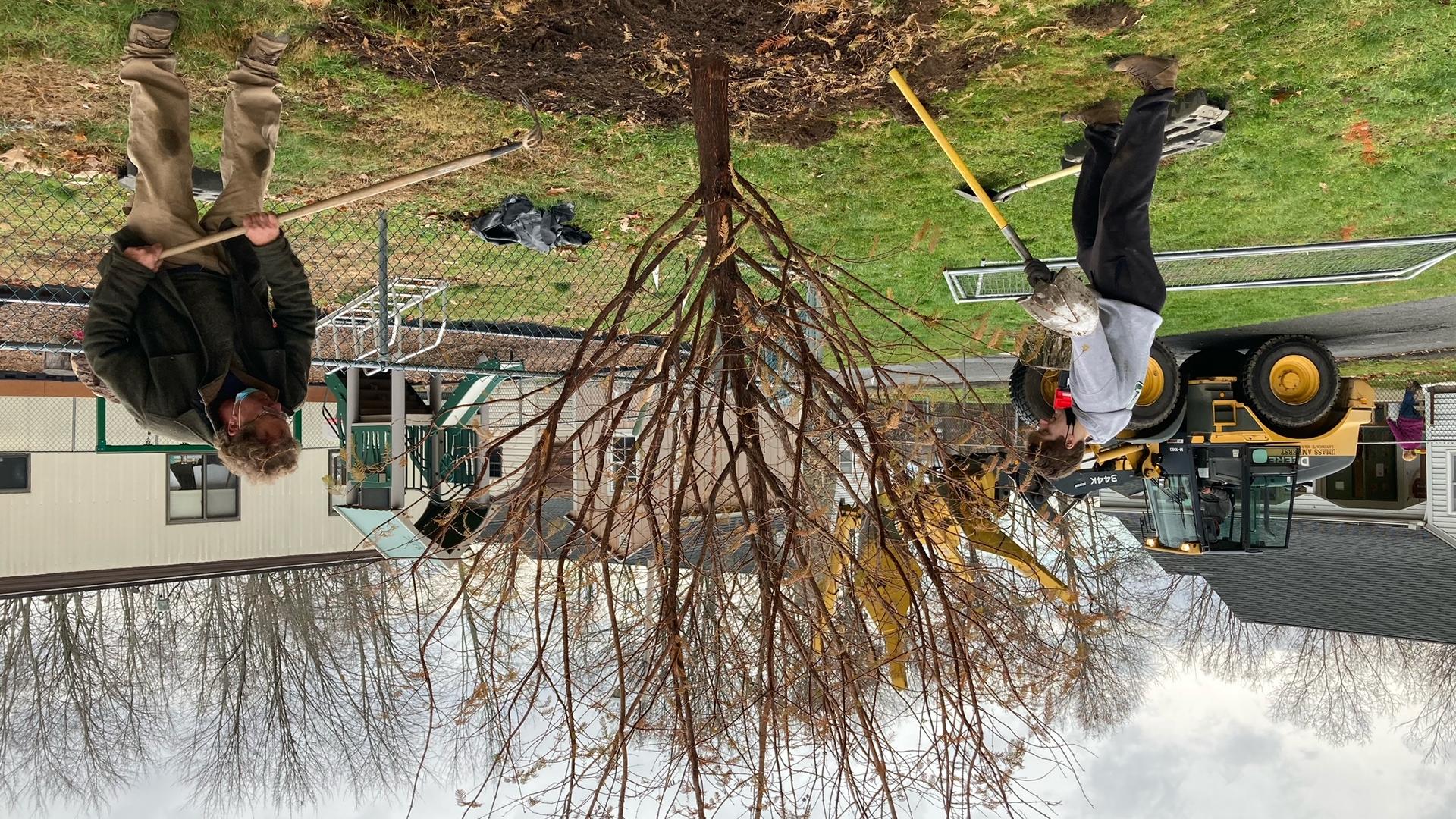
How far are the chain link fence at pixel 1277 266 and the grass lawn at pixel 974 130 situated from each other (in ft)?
0.56

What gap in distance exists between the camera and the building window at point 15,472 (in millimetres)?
10945

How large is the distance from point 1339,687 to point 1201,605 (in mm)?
4131

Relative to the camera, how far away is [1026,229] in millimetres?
6238

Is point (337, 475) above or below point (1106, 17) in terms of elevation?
below

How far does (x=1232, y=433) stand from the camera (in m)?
6.60

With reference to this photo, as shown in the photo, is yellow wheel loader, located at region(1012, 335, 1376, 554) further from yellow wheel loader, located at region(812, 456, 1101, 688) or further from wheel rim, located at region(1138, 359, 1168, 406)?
yellow wheel loader, located at region(812, 456, 1101, 688)

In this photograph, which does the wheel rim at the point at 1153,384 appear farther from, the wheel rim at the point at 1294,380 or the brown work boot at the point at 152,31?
the brown work boot at the point at 152,31

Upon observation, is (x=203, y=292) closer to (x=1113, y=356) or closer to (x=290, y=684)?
(x=1113, y=356)

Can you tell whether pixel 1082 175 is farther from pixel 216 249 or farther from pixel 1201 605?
pixel 1201 605

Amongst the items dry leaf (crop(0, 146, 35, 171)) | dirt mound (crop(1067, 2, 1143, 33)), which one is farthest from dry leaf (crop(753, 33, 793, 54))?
dry leaf (crop(0, 146, 35, 171))

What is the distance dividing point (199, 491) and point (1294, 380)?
1299cm

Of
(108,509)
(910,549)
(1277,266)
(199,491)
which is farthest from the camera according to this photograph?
(199,491)

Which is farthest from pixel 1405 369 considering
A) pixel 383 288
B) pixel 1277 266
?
pixel 383 288

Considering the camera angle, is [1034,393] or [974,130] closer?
[974,130]
